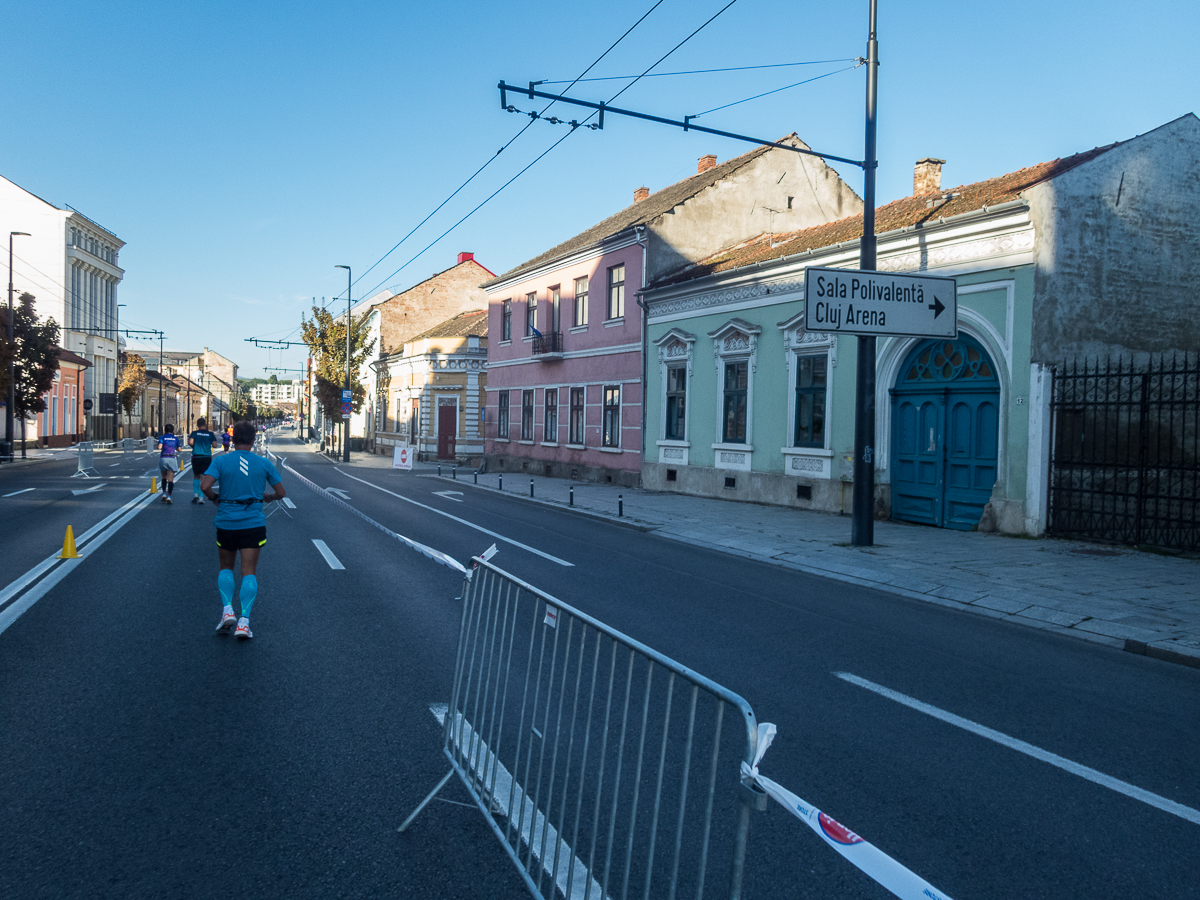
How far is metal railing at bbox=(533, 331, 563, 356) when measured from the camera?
2948cm

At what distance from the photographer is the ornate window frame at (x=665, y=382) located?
72.6 ft

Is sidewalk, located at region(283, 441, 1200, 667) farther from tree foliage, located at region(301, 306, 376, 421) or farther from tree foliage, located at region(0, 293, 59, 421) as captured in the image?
tree foliage, located at region(301, 306, 376, 421)

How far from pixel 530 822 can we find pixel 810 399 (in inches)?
621

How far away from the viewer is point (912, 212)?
17.0m

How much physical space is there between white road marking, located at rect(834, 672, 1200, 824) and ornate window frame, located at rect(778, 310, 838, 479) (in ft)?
39.3

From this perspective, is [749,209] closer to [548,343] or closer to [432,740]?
[548,343]

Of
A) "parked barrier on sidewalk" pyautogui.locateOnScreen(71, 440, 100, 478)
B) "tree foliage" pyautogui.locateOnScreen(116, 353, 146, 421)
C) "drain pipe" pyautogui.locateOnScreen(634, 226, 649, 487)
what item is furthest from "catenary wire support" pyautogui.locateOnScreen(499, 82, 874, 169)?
"tree foliage" pyautogui.locateOnScreen(116, 353, 146, 421)

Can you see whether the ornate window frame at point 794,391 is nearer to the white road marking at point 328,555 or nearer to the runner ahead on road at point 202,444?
the white road marking at point 328,555

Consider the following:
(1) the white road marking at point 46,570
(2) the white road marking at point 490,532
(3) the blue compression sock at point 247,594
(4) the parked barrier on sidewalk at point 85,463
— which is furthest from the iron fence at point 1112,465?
(4) the parked barrier on sidewalk at point 85,463

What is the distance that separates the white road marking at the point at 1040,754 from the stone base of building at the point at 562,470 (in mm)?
18930

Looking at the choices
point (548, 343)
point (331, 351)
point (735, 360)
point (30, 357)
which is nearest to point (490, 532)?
point (735, 360)

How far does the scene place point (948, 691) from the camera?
18.6 ft

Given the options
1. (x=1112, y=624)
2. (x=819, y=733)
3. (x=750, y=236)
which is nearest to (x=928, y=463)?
(x=1112, y=624)

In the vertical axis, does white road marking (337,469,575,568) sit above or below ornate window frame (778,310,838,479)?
below
